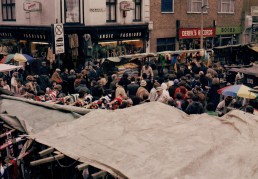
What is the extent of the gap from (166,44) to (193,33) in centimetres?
307

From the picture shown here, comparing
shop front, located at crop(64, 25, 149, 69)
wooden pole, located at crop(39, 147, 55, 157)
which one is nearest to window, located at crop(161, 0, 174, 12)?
shop front, located at crop(64, 25, 149, 69)

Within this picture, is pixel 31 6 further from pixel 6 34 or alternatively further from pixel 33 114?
pixel 33 114

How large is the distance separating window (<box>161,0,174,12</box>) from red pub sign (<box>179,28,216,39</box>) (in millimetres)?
2005

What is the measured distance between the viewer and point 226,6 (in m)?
Answer: 35.1

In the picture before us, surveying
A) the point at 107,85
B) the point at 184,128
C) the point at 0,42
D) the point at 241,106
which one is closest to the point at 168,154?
the point at 184,128

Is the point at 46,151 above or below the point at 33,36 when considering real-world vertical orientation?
below

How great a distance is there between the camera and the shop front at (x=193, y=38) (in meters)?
31.5

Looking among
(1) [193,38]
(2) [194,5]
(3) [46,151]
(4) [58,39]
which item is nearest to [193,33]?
(1) [193,38]

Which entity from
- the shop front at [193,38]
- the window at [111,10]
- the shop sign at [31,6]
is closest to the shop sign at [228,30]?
the shop front at [193,38]

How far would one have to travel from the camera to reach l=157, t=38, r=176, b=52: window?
30.0 metres

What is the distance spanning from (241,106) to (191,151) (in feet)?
24.6

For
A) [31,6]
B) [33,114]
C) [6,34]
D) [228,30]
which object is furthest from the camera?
[228,30]

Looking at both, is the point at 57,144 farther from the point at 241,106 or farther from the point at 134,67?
the point at 134,67

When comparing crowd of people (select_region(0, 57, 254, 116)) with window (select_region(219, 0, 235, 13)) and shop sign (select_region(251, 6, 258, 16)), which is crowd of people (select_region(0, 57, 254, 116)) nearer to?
window (select_region(219, 0, 235, 13))
